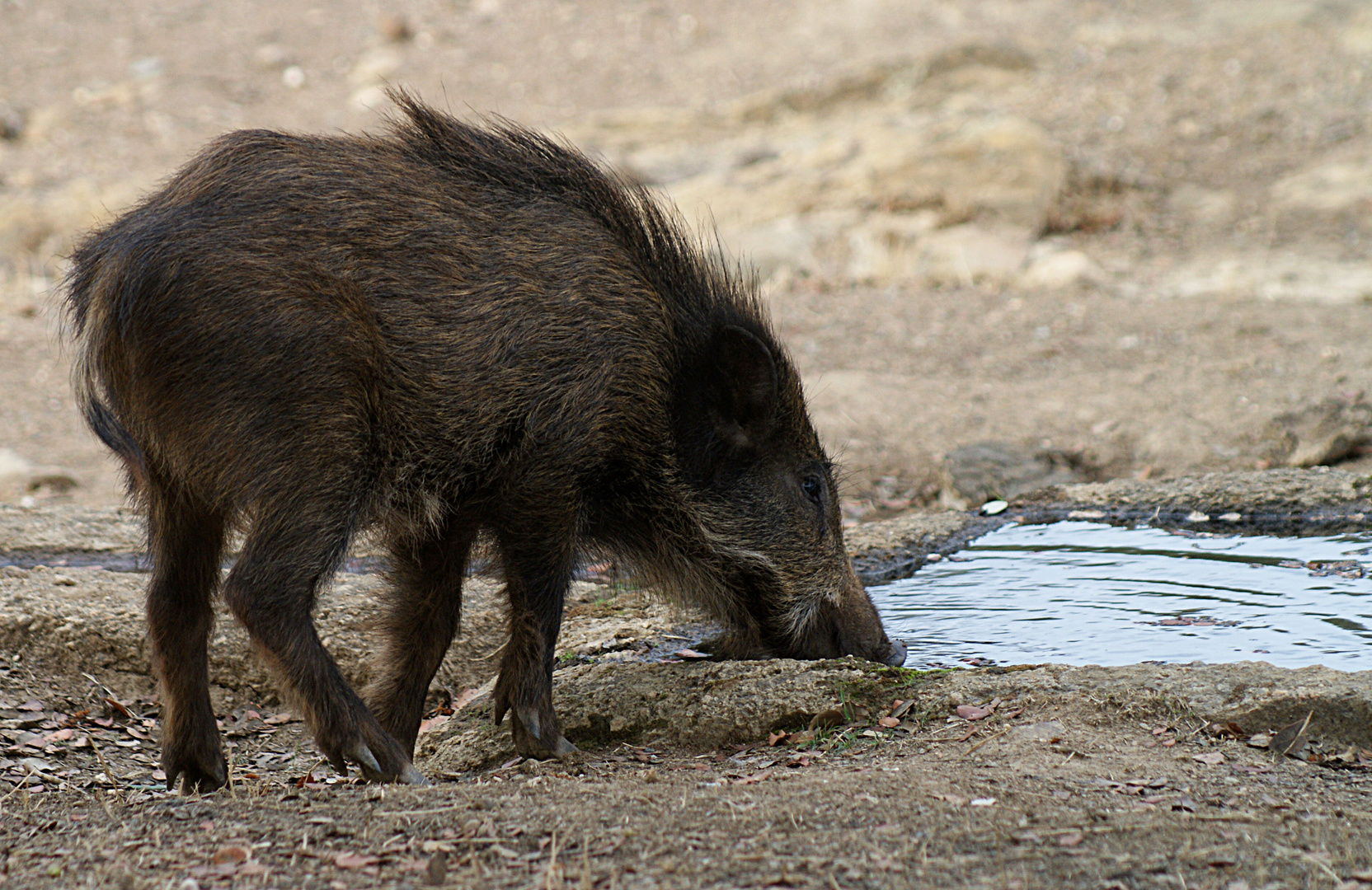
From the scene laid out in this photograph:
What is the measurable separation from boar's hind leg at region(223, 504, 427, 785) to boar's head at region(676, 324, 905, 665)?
1.29 metres

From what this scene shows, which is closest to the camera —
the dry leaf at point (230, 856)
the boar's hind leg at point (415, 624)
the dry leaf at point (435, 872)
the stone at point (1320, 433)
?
the dry leaf at point (435, 872)

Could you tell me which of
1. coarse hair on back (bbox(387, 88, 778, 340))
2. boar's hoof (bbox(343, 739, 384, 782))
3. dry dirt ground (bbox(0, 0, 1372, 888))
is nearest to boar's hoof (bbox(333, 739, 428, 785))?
boar's hoof (bbox(343, 739, 384, 782))

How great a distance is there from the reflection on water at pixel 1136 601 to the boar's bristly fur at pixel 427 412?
0.56 meters

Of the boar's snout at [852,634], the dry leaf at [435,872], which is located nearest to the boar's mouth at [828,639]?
the boar's snout at [852,634]

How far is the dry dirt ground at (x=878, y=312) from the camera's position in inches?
104

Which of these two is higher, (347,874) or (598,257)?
(598,257)

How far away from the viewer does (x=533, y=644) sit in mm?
3865

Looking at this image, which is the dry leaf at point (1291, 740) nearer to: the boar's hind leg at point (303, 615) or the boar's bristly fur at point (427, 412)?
the boar's bristly fur at point (427, 412)

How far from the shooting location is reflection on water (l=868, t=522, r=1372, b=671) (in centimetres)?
428

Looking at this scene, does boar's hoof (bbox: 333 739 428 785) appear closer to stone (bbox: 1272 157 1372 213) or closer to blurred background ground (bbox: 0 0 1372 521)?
blurred background ground (bbox: 0 0 1372 521)

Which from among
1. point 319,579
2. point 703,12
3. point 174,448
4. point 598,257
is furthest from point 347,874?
point 703,12

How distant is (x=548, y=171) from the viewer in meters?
4.17

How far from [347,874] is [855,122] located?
521 inches

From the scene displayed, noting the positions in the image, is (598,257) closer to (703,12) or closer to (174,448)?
(174,448)
